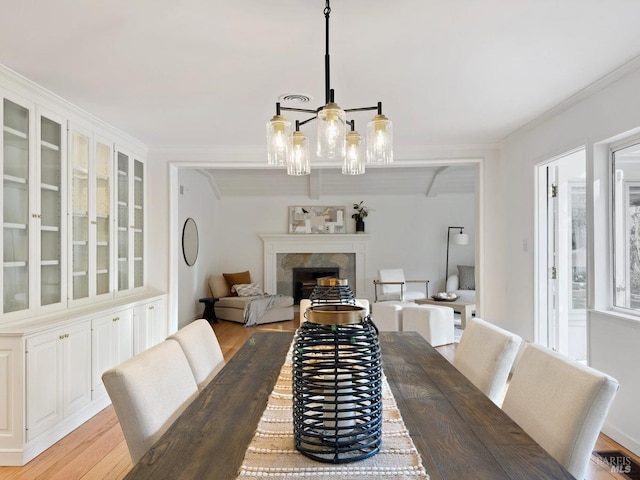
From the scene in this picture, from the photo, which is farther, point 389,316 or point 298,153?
point 389,316

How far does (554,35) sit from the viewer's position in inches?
89.0

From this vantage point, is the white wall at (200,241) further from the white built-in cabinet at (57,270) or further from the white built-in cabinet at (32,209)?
the white built-in cabinet at (32,209)

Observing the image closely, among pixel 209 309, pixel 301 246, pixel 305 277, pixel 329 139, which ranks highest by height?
pixel 329 139

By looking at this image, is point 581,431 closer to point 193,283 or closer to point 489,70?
point 489,70

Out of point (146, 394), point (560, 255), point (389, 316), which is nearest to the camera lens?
point (146, 394)

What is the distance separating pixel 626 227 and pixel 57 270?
3.87m

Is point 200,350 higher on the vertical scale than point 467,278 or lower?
higher

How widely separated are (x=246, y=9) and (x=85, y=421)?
2.94 meters

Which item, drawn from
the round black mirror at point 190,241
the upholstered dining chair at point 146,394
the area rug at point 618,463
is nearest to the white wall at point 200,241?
the round black mirror at point 190,241

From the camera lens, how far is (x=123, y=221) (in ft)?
14.0

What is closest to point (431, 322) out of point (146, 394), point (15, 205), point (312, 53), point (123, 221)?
point (123, 221)

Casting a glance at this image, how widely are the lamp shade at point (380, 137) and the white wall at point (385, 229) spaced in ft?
21.3

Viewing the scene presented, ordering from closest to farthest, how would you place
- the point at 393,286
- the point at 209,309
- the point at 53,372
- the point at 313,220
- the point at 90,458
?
1. the point at 90,458
2. the point at 53,372
3. the point at 209,309
4. the point at 393,286
5. the point at 313,220

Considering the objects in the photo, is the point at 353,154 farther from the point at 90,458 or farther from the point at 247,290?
the point at 247,290
